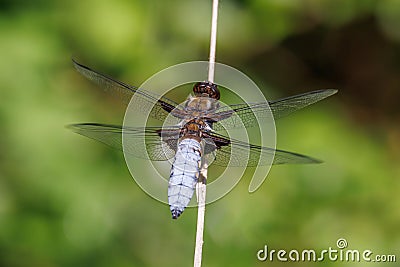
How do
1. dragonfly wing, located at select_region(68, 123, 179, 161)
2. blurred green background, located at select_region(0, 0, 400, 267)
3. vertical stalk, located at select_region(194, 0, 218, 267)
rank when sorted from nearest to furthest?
1. vertical stalk, located at select_region(194, 0, 218, 267)
2. dragonfly wing, located at select_region(68, 123, 179, 161)
3. blurred green background, located at select_region(0, 0, 400, 267)

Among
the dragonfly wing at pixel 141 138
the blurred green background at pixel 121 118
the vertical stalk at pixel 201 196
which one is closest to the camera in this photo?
the vertical stalk at pixel 201 196

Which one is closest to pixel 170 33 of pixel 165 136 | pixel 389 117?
pixel 165 136

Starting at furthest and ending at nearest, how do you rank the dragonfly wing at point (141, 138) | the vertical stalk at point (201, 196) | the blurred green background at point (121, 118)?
1. the blurred green background at point (121, 118)
2. the dragonfly wing at point (141, 138)
3. the vertical stalk at point (201, 196)

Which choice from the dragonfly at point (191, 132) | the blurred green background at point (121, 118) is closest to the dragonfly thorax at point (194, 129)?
the dragonfly at point (191, 132)

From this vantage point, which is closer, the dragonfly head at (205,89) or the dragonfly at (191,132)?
the dragonfly at (191,132)

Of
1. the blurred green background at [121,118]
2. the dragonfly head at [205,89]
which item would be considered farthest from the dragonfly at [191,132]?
the blurred green background at [121,118]

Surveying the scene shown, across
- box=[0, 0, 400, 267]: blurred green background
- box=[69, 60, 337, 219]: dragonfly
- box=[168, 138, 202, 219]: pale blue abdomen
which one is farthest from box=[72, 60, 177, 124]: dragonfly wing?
box=[0, 0, 400, 267]: blurred green background

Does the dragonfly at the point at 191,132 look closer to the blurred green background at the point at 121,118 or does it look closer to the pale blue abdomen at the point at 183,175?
the pale blue abdomen at the point at 183,175

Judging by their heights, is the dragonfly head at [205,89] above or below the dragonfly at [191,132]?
above

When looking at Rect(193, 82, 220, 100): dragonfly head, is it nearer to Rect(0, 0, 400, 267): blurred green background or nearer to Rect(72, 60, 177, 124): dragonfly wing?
Rect(72, 60, 177, 124): dragonfly wing
